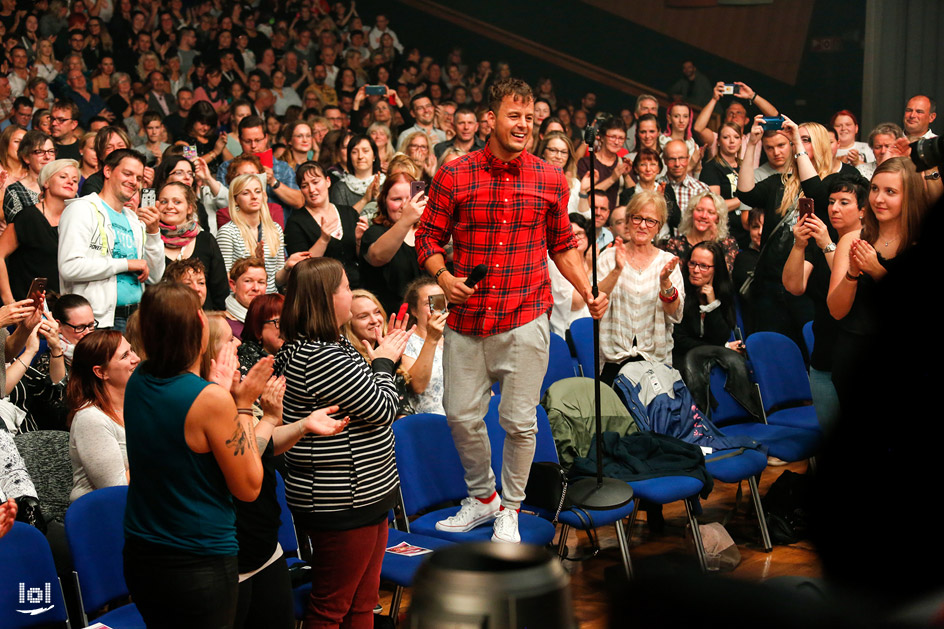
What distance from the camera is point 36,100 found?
22.9 ft

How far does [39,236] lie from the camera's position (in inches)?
167

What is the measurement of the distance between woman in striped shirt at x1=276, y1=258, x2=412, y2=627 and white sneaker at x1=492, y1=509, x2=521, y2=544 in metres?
0.62

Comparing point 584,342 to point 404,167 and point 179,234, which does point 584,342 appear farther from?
point 179,234

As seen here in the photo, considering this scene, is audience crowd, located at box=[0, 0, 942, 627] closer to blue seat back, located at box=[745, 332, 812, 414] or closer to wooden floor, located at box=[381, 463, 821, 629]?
blue seat back, located at box=[745, 332, 812, 414]

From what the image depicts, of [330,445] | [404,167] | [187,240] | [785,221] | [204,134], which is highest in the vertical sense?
[204,134]

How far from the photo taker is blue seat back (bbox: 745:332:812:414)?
15.3 feet

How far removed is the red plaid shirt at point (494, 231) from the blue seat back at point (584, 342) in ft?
4.52

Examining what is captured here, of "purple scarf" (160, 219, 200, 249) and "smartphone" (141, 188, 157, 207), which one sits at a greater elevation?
"smartphone" (141, 188, 157, 207)

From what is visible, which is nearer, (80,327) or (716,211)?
(80,327)

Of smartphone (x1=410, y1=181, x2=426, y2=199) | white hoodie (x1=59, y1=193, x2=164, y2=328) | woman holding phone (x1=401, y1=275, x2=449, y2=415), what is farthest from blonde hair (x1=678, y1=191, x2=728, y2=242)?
white hoodie (x1=59, y1=193, x2=164, y2=328)

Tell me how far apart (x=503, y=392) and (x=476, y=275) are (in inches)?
17.1

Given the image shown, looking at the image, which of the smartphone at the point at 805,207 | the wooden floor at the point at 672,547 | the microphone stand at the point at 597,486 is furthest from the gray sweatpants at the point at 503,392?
the smartphone at the point at 805,207

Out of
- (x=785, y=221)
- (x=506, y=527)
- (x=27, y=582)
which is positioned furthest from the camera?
(x=785, y=221)

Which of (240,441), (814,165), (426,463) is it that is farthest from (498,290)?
(814,165)
